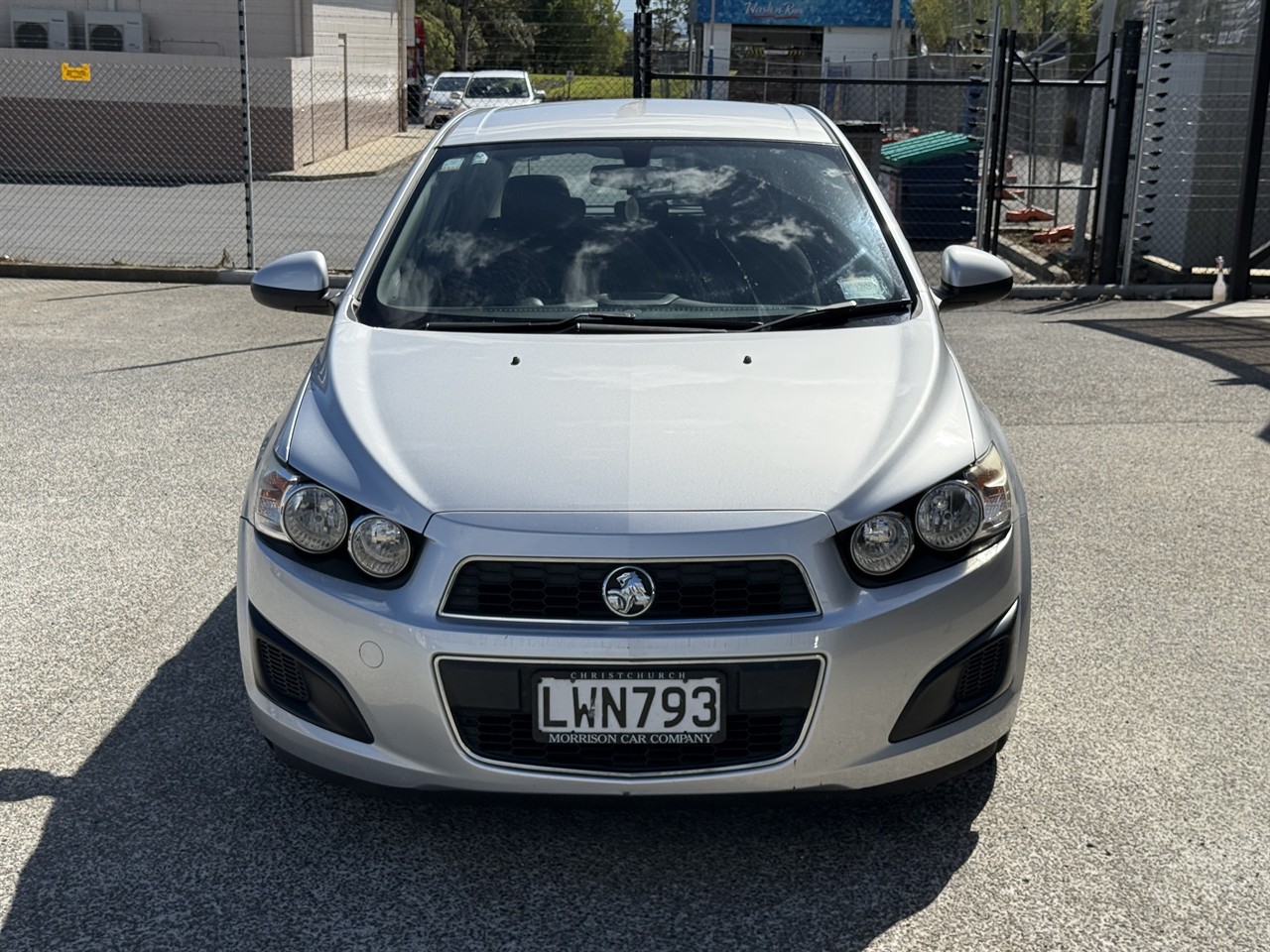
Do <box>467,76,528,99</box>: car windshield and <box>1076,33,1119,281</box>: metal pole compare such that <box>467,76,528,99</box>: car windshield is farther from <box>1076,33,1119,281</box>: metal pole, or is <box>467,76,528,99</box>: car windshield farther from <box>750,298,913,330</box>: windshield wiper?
<box>750,298,913,330</box>: windshield wiper

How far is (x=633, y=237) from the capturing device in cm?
435

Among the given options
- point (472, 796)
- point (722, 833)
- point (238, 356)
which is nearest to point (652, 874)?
point (722, 833)

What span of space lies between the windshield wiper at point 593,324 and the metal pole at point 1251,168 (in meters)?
8.58

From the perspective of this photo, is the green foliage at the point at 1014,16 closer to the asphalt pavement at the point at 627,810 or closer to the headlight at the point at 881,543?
the asphalt pavement at the point at 627,810

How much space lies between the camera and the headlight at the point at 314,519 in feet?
10.4

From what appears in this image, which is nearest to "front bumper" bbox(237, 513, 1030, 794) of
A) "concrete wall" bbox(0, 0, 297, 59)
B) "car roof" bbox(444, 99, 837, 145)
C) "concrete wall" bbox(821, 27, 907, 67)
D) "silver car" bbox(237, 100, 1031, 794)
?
"silver car" bbox(237, 100, 1031, 794)

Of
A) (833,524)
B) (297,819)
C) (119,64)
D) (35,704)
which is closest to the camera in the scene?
(833,524)

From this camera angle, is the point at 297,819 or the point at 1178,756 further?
the point at 1178,756

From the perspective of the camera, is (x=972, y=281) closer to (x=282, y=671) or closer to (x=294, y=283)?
(x=294, y=283)

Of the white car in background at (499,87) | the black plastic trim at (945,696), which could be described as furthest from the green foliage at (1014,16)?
the black plastic trim at (945,696)

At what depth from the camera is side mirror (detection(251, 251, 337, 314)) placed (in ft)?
14.6

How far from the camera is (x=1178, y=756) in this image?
3812 millimetres

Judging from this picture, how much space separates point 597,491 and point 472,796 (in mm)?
692

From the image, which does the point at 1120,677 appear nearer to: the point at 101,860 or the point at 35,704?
the point at 101,860
